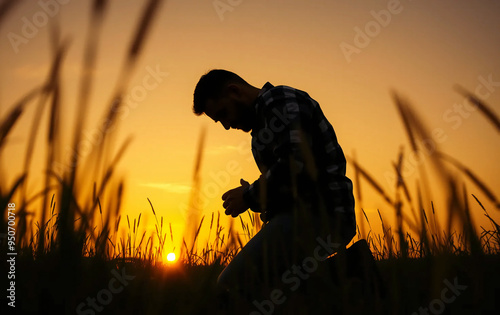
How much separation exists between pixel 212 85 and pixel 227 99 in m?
0.21

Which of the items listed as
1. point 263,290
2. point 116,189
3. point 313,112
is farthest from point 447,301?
point 313,112

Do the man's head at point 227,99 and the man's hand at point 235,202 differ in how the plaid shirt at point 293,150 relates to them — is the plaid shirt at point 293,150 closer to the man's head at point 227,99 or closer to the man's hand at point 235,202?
the man's hand at point 235,202

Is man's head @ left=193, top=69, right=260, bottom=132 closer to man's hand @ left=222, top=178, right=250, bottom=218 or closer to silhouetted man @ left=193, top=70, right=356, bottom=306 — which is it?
silhouetted man @ left=193, top=70, right=356, bottom=306

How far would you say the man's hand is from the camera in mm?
2642

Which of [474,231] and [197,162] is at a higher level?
[197,162]

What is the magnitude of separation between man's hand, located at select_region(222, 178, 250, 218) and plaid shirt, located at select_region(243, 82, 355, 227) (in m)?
0.06

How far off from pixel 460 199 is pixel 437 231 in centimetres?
28

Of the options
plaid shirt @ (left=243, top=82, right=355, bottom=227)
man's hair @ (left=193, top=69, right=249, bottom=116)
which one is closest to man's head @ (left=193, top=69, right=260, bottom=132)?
man's hair @ (left=193, top=69, right=249, bottom=116)

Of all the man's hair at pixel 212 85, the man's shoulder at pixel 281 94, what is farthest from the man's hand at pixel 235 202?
the man's hair at pixel 212 85

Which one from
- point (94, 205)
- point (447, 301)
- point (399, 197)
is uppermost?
point (94, 205)

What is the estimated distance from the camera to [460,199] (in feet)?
2.54

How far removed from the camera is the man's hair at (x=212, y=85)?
3.30 m

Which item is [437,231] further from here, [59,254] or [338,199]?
[338,199]

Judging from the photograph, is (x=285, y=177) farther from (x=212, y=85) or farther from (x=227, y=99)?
(x=212, y=85)
